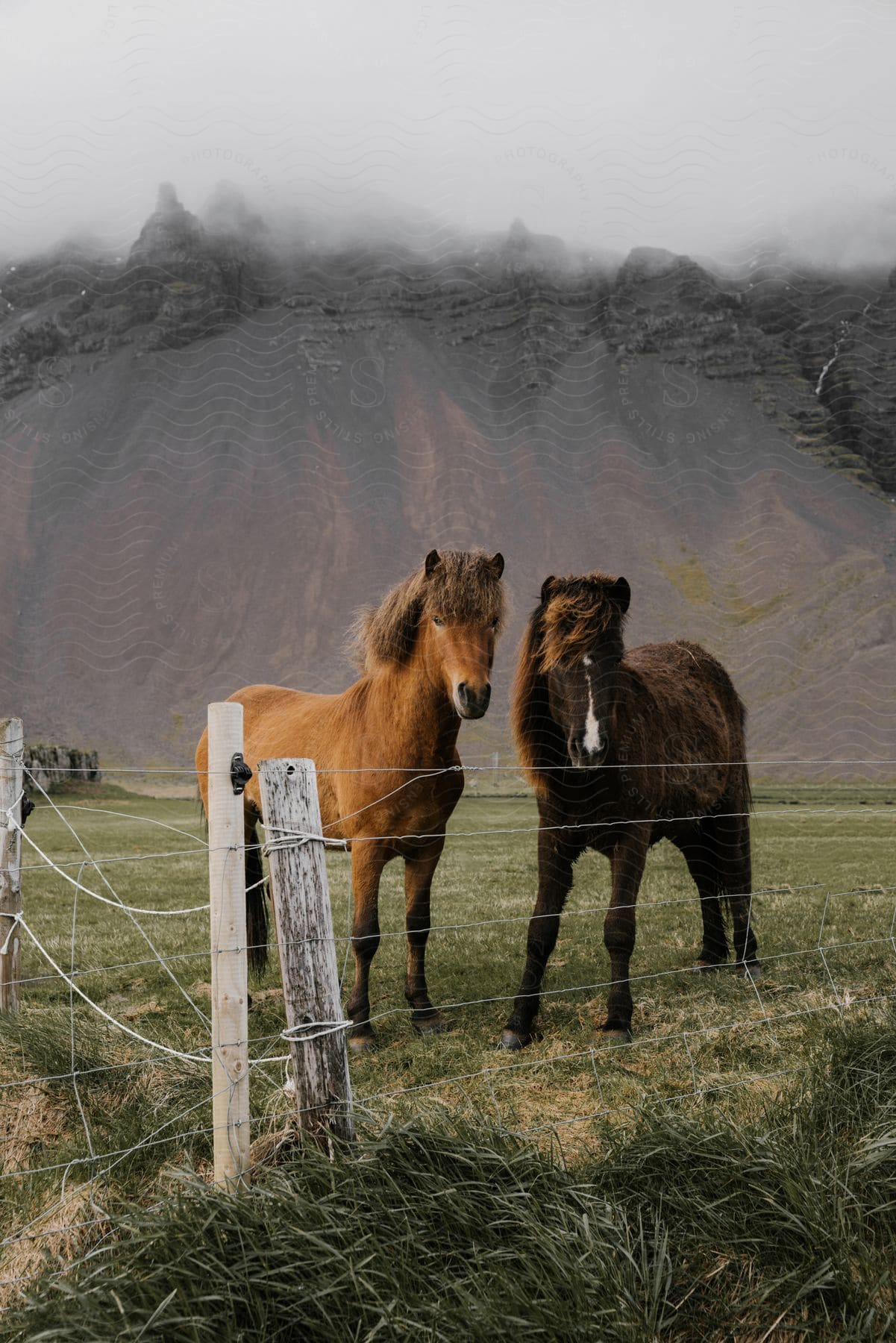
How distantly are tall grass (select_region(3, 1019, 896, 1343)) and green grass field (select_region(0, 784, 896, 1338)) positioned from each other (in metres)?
0.16

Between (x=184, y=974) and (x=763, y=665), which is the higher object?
(x=763, y=665)

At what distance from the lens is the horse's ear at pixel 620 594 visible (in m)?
4.73

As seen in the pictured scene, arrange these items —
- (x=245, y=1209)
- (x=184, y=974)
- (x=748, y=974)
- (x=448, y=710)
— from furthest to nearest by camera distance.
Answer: (x=184, y=974) → (x=748, y=974) → (x=448, y=710) → (x=245, y=1209)

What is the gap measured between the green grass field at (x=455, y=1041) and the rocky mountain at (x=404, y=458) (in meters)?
61.3

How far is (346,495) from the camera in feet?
320

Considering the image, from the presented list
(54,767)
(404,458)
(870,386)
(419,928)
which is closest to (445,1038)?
(419,928)

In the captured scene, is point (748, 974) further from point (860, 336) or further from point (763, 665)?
point (860, 336)

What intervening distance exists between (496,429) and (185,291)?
42841mm

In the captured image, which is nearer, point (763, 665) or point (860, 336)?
point (763, 665)

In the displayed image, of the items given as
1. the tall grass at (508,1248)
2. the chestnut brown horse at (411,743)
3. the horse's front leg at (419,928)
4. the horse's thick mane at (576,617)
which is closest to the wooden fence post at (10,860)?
the chestnut brown horse at (411,743)

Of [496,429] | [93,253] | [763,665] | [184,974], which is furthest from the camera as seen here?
[93,253]

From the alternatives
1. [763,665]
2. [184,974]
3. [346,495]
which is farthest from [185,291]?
[184,974]

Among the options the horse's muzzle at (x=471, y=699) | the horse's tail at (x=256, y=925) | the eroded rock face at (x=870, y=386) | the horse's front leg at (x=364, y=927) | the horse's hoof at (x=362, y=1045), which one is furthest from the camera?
the eroded rock face at (x=870, y=386)

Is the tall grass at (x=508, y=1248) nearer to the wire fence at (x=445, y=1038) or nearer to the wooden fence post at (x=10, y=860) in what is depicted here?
the wire fence at (x=445, y=1038)
